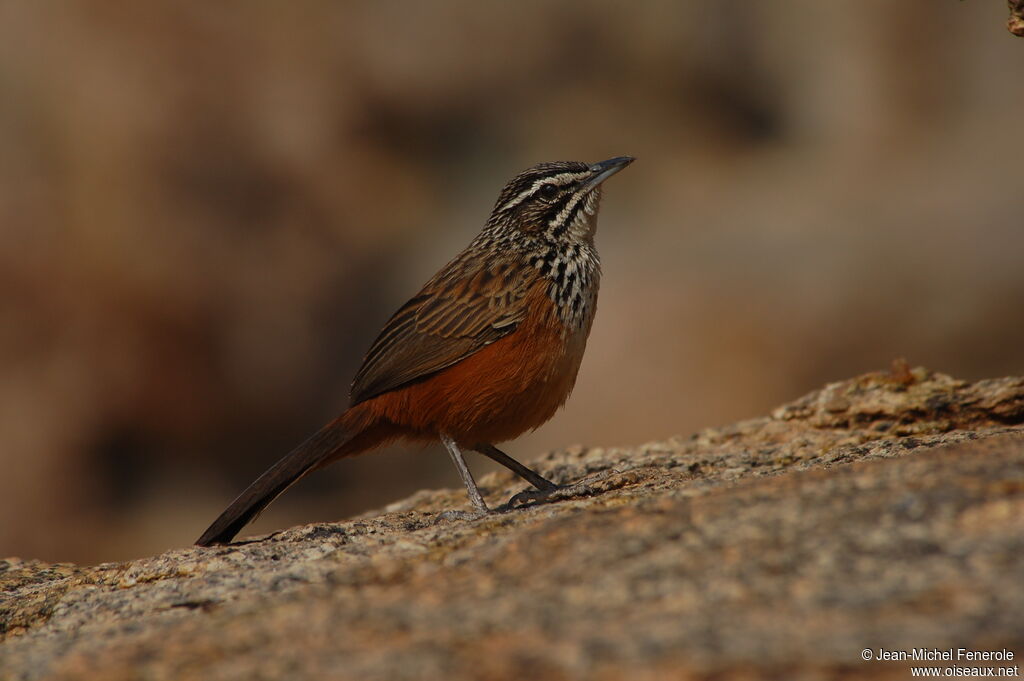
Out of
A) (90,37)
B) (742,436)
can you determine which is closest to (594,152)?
(90,37)

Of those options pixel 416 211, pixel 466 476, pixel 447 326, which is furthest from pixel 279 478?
pixel 416 211

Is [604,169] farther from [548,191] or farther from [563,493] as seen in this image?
[563,493]

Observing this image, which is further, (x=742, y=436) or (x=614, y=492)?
(x=742, y=436)

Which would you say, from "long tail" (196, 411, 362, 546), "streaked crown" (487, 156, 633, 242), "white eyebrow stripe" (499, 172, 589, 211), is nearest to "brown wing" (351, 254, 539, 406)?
"long tail" (196, 411, 362, 546)

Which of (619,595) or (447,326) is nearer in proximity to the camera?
(619,595)

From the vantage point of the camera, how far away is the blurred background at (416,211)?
12.5 metres

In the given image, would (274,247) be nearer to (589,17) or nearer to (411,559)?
(589,17)

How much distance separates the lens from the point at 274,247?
13.8 m

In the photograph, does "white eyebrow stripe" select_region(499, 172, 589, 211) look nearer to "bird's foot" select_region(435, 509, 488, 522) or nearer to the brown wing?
the brown wing

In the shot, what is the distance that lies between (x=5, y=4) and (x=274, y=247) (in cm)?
454

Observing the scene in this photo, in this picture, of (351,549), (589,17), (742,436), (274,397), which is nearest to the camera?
(351,549)

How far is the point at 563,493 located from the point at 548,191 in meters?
2.28

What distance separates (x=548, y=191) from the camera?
6926 mm

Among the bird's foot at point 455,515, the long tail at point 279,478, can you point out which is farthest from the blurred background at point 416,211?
the bird's foot at point 455,515
